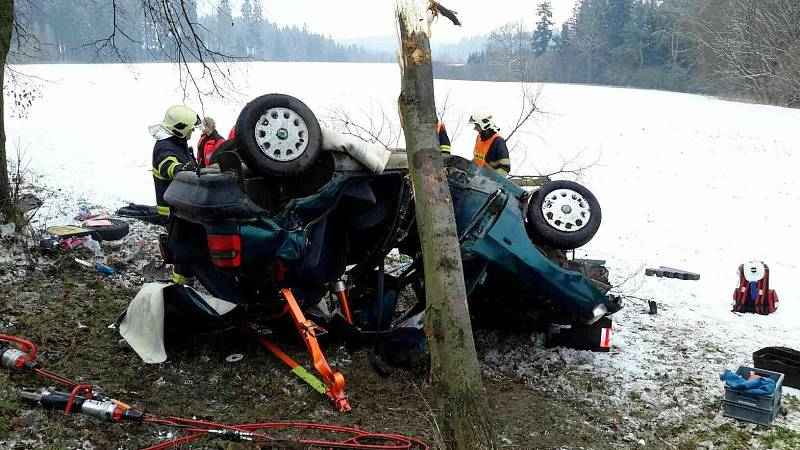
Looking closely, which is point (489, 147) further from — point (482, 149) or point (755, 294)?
point (755, 294)

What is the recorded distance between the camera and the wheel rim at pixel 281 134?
14.0ft

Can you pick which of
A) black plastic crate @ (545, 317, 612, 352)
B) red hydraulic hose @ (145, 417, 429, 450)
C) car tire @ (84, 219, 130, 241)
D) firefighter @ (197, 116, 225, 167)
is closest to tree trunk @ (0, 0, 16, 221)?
car tire @ (84, 219, 130, 241)

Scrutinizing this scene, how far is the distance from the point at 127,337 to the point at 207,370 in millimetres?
641

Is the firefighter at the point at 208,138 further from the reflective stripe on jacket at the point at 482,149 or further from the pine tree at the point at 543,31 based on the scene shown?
the pine tree at the point at 543,31

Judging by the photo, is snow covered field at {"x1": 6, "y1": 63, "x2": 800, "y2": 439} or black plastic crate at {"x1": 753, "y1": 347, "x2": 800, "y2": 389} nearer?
black plastic crate at {"x1": 753, "y1": 347, "x2": 800, "y2": 389}

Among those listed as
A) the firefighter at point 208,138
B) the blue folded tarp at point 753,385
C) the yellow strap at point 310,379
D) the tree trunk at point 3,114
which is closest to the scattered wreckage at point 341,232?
the yellow strap at point 310,379

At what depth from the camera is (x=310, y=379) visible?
440 centimetres

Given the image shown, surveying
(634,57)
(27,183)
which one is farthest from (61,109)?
(634,57)

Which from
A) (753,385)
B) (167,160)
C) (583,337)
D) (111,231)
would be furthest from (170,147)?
(753,385)

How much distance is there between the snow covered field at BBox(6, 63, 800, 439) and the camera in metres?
5.54

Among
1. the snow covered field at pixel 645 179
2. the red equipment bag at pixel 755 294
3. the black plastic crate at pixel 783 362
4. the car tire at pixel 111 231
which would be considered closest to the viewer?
the black plastic crate at pixel 783 362

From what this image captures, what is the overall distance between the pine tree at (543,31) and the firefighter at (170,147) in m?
65.3

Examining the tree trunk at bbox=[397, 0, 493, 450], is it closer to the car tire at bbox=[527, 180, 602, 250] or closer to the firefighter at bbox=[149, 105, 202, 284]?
the car tire at bbox=[527, 180, 602, 250]

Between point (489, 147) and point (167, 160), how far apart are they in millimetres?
3654
